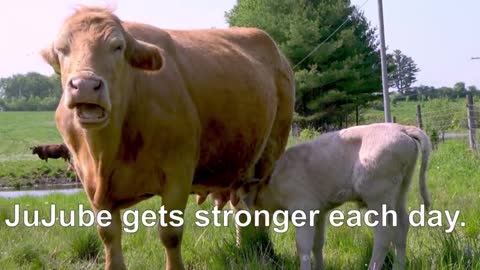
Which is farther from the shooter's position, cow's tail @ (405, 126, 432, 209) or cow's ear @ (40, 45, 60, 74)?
cow's tail @ (405, 126, 432, 209)

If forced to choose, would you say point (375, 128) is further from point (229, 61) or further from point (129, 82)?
point (129, 82)

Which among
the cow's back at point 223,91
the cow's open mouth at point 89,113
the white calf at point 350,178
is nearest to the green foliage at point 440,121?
the cow's back at point 223,91

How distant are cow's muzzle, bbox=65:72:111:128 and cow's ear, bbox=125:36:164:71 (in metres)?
0.62

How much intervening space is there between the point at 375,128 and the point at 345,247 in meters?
1.05

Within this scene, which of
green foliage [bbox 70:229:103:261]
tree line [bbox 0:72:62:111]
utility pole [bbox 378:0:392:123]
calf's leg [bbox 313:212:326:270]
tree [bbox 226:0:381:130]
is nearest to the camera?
calf's leg [bbox 313:212:326:270]

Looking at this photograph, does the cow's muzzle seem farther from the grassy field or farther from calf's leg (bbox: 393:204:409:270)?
the grassy field

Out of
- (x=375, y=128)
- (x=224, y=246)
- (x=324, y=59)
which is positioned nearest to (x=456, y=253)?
(x=375, y=128)

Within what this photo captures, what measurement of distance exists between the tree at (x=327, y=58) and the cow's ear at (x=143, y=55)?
29513 mm

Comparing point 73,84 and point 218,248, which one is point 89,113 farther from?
point 218,248

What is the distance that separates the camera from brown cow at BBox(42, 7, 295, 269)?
429cm

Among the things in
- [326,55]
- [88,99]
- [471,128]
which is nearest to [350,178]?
[88,99]

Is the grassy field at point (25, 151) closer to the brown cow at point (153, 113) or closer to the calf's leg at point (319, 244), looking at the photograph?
the brown cow at point (153, 113)

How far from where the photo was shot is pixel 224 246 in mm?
5555

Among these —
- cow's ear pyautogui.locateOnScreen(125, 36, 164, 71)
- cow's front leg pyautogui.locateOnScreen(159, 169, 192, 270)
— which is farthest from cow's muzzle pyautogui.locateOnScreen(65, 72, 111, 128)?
cow's front leg pyautogui.locateOnScreen(159, 169, 192, 270)
